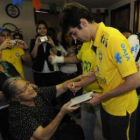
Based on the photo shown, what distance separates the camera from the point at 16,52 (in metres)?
1.91

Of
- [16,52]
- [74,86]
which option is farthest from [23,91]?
[16,52]

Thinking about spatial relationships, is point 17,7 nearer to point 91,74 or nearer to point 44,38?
point 44,38

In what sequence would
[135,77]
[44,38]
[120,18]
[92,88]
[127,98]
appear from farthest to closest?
[120,18] < [44,38] < [92,88] < [127,98] < [135,77]

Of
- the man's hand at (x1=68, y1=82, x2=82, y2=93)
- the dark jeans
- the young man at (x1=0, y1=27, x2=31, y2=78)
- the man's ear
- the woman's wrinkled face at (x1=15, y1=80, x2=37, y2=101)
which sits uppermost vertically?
the man's ear

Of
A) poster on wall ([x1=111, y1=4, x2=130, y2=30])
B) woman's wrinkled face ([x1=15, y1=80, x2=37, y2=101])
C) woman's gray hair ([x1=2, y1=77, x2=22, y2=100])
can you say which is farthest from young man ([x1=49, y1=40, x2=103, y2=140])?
poster on wall ([x1=111, y1=4, x2=130, y2=30])

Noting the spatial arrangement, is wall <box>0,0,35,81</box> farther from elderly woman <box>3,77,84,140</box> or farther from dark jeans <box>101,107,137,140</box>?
dark jeans <box>101,107,137,140</box>

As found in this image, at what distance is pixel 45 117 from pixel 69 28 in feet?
2.21

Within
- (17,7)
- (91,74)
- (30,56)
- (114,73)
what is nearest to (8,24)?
(17,7)

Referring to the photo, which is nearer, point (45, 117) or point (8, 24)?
point (45, 117)

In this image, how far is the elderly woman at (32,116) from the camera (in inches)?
34.9

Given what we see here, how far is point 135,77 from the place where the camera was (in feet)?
2.40

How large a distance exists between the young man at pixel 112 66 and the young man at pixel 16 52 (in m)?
1.12

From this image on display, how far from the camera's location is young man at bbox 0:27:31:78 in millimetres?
1754

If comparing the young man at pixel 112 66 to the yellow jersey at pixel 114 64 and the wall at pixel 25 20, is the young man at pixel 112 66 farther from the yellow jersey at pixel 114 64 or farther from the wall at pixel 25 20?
the wall at pixel 25 20
